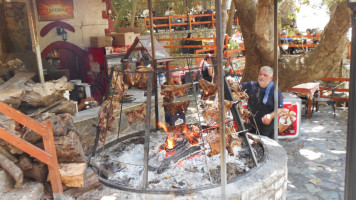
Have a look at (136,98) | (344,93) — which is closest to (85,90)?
(136,98)

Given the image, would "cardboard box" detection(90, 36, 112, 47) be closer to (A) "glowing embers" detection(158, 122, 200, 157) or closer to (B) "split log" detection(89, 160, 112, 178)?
(A) "glowing embers" detection(158, 122, 200, 157)

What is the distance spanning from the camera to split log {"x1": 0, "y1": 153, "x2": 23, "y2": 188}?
3.24 metres

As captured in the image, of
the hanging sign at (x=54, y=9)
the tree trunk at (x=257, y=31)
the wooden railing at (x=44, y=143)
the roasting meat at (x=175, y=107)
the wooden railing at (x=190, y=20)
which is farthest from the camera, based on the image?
the wooden railing at (x=190, y=20)

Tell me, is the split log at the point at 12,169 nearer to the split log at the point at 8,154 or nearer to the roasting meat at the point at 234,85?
the split log at the point at 8,154

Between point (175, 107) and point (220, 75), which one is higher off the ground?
point (220, 75)

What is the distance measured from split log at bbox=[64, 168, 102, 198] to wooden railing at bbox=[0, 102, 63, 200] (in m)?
0.17

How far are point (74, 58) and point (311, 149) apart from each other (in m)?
6.88

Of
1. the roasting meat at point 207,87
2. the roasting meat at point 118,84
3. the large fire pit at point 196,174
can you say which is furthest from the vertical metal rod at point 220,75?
the roasting meat at point 118,84

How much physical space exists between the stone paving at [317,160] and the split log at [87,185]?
10.4 feet

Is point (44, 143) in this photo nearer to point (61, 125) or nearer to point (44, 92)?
point (61, 125)

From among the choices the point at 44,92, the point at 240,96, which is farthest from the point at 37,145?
the point at 240,96

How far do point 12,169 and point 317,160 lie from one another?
564cm

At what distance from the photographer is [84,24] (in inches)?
345

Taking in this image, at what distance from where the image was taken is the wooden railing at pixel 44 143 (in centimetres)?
298
